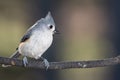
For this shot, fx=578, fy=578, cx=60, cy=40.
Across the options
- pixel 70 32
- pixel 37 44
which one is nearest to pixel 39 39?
pixel 37 44

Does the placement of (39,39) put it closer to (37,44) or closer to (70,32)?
(37,44)

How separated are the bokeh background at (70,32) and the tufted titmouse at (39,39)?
97.7 inches

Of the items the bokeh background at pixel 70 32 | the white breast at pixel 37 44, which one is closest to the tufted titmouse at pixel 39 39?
the white breast at pixel 37 44

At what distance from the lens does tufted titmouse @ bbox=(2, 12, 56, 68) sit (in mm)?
3982

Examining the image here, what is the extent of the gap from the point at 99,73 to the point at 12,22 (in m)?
1.36

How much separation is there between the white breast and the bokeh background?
249 cm

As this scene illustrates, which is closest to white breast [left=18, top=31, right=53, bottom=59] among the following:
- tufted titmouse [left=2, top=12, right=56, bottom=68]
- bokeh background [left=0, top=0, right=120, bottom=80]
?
tufted titmouse [left=2, top=12, right=56, bottom=68]

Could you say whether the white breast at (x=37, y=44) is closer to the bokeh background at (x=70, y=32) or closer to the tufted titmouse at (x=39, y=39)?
the tufted titmouse at (x=39, y=39)

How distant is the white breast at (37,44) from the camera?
3.99 m

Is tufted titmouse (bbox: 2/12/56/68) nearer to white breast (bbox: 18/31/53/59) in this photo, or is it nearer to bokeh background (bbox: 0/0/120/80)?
white breast (bbox: 18/31/53/59)

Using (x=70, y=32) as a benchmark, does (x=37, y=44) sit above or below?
above

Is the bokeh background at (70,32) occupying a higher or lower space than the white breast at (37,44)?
lower

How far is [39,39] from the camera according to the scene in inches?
158

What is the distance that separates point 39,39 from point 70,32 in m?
3.80
